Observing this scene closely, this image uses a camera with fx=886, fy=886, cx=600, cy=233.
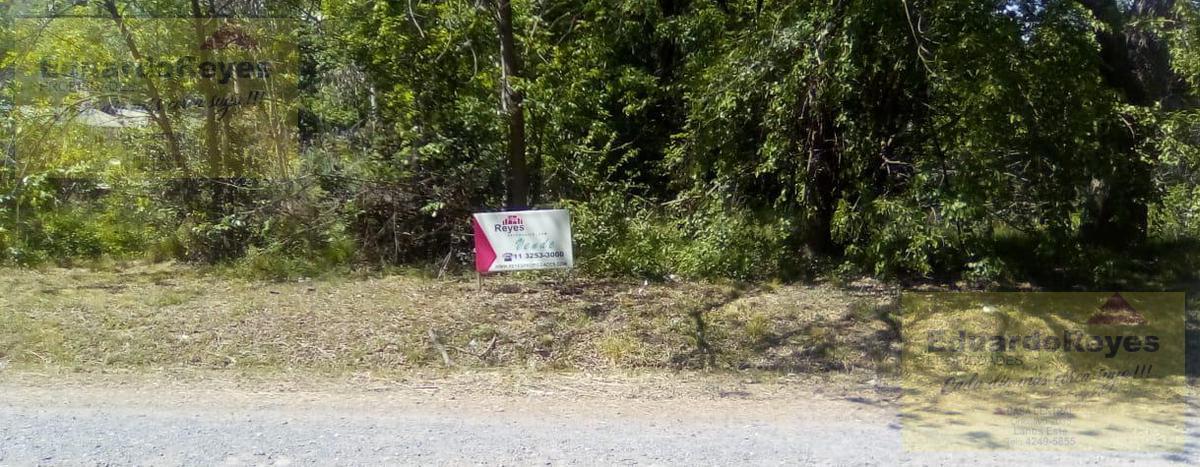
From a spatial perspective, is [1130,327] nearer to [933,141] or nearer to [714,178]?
[933,141]

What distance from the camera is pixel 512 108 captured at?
34.0ft

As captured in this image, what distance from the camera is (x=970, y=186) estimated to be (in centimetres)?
840

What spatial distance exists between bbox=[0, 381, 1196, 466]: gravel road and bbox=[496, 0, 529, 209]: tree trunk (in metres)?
4.13

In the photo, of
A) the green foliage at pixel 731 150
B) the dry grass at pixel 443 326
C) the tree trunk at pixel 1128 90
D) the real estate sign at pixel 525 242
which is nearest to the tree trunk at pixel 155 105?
the green foliage at pixel 731 150

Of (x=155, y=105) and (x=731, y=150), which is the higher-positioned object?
(x=155, y=105)

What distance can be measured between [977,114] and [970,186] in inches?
28.0

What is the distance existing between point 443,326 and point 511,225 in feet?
4.84

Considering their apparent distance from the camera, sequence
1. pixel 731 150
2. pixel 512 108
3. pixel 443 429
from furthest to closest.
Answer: pixel 512 108 < pixel 731 150 < pixel 443 429

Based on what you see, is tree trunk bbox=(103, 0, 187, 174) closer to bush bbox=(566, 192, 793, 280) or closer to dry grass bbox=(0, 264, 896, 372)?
dry grass bbox=(0, 264, 896, 372)

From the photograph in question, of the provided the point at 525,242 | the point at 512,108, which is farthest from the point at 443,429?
the point at 512,108

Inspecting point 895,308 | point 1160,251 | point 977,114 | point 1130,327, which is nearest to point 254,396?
point 895,308

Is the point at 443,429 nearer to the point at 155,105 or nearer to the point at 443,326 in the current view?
the point at 443,326

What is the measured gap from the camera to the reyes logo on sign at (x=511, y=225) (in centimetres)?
955

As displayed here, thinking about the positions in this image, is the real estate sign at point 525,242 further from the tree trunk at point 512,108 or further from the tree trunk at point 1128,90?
the tree trunk at point 1128,90
